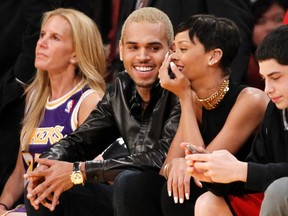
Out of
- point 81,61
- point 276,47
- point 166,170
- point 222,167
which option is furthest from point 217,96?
point 81,61

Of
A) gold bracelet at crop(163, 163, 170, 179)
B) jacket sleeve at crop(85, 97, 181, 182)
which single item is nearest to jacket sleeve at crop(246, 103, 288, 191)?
gold bracelet at crop(163, 163, 170, 179)

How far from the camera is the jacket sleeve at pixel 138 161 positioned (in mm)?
3982

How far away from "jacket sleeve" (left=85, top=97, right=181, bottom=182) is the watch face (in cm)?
4

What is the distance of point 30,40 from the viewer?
527cm

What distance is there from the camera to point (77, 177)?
13.3ft

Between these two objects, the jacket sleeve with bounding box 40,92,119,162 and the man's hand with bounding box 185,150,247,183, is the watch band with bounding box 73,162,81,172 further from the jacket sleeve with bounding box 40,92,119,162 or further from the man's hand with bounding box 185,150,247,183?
the man's hand with bounding box 185,150,247,183

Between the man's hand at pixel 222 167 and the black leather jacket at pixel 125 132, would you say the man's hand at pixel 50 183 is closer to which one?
the black leather jacket at pixel 125 132

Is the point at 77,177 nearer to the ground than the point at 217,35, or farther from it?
nearer to the ground

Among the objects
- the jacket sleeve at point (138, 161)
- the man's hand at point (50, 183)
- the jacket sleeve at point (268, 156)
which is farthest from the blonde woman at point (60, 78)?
the jacket sleeve at point (268, 156)

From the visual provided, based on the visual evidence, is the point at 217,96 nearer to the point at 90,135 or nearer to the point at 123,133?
the point at 123,133

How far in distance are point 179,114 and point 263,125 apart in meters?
0.56

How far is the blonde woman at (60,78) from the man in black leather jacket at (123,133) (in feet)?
1.20

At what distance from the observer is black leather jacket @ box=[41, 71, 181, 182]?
4016 mm

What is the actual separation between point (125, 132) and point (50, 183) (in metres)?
0.50
